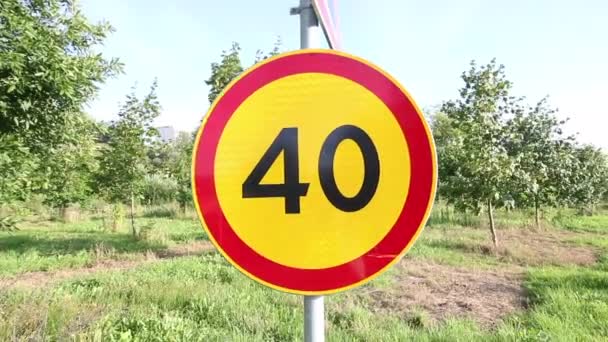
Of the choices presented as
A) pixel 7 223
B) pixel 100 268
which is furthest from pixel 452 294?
pixel 100 268

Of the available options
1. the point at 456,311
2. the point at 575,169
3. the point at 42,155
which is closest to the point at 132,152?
the point at 42,155

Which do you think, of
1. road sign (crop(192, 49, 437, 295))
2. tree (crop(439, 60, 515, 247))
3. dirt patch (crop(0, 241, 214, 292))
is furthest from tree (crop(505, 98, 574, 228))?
road sign (crop(192, 49, 437, 295))

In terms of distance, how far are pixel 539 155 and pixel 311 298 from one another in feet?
49.9

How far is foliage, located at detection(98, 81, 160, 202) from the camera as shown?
38.5 ft

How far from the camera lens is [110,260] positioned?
29.1 feet

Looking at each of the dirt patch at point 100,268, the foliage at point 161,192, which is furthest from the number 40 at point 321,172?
the foliage at point 161,192

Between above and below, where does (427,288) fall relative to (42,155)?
below

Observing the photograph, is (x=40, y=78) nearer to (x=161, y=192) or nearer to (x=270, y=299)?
(x=270, y=299)

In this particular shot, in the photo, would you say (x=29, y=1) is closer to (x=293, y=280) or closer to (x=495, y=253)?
(x=293, y=280)

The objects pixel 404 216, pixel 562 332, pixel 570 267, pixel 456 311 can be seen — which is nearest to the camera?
pixel 404 216

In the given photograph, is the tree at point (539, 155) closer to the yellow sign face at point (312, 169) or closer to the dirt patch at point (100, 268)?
the dirt patch at point (100, 268)

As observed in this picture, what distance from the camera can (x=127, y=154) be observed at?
38.4 feet

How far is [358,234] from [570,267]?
9.20m

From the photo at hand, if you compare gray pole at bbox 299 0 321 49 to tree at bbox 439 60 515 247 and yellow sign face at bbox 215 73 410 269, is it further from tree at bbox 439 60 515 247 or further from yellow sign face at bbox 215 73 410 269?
tree at bbox 439 60 515 247
